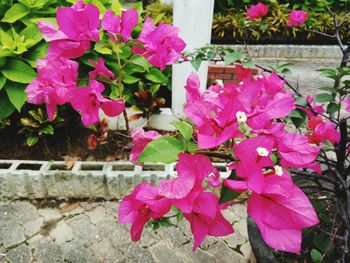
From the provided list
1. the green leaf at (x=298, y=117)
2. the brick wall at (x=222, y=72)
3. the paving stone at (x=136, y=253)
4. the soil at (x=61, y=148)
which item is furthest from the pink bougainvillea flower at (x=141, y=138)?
the brick wall at (x=222, y=72)

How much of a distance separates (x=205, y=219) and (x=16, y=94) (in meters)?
1.46

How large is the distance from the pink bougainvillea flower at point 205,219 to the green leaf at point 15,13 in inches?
66.5

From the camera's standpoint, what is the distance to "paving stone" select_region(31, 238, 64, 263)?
1334 millimetres

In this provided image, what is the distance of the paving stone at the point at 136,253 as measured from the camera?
1.34 m

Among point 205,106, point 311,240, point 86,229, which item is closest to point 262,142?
point 205,106

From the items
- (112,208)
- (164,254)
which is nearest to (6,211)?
(112,208)

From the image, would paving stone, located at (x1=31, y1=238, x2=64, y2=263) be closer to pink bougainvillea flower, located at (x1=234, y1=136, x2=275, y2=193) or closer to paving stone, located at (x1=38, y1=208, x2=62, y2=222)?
paving stone, located at (x1=38, y1=208, x2=62, y2=222)

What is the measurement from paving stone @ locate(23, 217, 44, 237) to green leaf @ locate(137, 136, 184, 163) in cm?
128

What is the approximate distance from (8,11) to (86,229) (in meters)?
1.28

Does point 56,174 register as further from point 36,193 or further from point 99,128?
point 99,128

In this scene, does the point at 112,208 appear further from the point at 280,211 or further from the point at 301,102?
the point at 280,211

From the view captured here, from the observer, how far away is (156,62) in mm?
730

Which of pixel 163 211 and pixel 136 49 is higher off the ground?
pixel 136 49

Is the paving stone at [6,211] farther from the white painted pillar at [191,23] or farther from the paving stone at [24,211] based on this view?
the white painted pillar at [191,23]
